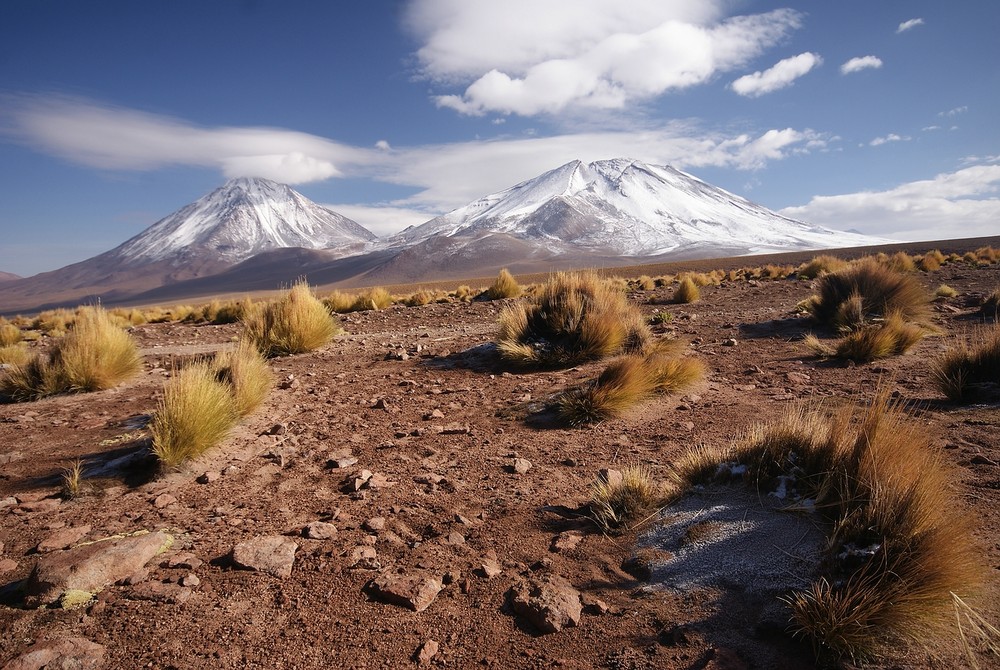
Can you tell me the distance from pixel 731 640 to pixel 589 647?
1.88 feet

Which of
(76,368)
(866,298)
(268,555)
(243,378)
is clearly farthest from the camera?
(866,298)

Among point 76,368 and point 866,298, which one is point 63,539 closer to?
point 76,368

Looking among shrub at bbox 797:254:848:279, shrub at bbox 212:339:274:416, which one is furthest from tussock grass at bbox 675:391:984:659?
shrub at bbox 797:254:848:279

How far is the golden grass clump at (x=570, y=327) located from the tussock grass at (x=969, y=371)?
123 inches

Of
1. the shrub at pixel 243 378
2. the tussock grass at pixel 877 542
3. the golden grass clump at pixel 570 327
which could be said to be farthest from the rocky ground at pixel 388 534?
the golden grass clump at pixel 570 327

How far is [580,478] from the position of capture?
4008 mm

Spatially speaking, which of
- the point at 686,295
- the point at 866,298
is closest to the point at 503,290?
the point at 686,295

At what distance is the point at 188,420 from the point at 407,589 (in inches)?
100

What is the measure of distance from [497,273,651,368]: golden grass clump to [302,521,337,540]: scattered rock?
4360 millimetres

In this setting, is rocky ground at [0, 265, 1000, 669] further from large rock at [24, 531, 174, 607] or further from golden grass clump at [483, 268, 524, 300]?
golden grass clump at [483, 268, 524, 300]

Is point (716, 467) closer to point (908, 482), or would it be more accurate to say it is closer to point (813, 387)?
point (908, 482)

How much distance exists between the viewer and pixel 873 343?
23.1ft

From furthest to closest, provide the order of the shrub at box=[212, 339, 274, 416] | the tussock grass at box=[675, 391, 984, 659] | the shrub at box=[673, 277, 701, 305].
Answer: the shrub at box=[673, 277, 701, 305], the shrub at box=[212, 339, 274, 416], the tussock grass at box=[675, 391, 984, 659]

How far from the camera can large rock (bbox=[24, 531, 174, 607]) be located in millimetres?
2533
